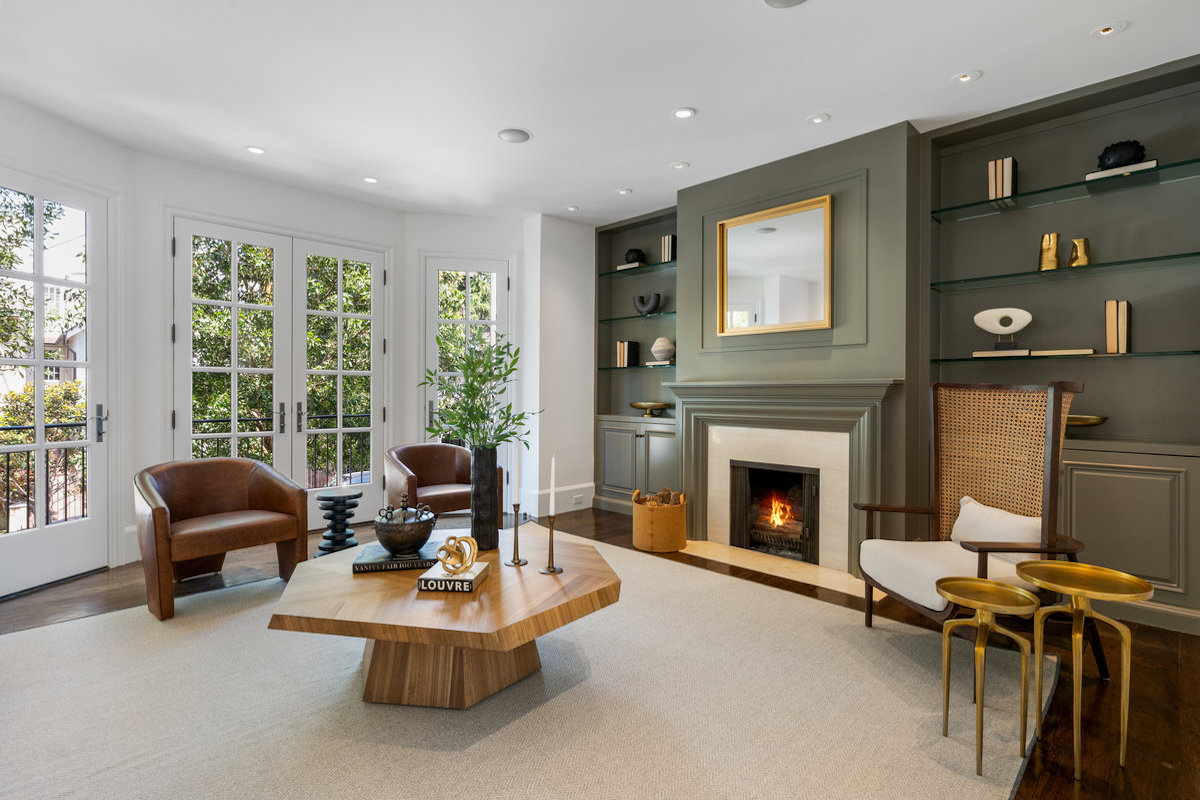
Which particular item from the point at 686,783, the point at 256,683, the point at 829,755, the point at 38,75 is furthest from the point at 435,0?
the point at 829,755

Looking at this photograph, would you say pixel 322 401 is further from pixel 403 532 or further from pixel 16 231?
pixel 403 532

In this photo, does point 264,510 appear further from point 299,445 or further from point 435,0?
point 435,0

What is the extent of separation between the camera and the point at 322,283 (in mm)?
4887

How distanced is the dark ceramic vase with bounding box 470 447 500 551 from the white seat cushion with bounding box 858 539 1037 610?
5.42 ft

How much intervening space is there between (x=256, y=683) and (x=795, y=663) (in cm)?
211

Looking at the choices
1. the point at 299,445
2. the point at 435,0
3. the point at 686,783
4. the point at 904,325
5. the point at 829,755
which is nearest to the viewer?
the point at 686,783

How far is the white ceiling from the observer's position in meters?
2.51

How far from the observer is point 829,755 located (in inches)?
74.4

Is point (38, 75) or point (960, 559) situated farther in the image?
point (38, 75)

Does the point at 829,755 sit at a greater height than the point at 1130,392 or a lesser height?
lesser

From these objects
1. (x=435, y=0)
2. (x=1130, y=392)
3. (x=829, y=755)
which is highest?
(x=435, y=0)

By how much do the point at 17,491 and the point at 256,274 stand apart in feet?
6.46

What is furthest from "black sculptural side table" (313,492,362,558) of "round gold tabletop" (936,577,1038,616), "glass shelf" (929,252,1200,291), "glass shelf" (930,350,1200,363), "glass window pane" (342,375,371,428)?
"glass shelf" (929,252,1200,291)

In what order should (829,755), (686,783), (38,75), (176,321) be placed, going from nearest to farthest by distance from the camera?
(686,783) < (829,755) < (38,75) < (176,321)
